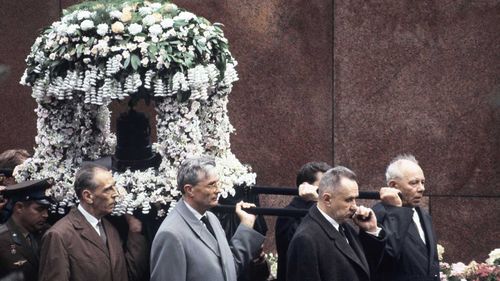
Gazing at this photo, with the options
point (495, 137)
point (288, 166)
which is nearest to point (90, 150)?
point (288, 166)

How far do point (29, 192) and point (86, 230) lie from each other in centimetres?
60

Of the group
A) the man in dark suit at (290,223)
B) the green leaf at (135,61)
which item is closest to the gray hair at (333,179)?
the man in dark suit at (290,223)

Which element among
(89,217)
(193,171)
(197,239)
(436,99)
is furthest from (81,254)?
(436,99)

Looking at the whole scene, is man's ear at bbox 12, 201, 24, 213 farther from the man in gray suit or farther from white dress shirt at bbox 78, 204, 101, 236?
the man in gray suit

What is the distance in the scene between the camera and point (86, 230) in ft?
25.3

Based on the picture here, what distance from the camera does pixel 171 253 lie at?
736 centimetres

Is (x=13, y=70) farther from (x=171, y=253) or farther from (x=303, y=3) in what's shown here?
(x=171, y=253)

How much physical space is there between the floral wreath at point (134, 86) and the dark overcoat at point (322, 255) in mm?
1170

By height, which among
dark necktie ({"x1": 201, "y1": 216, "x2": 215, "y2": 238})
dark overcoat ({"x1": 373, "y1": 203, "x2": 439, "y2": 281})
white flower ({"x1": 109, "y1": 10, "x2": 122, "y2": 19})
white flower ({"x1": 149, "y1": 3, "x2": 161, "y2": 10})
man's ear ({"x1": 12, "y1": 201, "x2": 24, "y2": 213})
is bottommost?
dark overcoat ({"x1": 373, "y1": 203, "x2": 439, "y2": 281})

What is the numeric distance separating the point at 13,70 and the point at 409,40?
3134mm

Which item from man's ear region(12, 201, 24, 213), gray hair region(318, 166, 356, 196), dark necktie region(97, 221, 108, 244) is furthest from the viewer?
man's ear region(12, 201, 24, 213)

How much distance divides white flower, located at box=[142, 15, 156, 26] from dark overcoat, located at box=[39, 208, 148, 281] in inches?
49.8

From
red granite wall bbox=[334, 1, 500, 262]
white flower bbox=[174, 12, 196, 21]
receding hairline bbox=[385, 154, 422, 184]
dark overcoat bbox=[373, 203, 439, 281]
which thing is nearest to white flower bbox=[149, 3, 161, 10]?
white flower bbox=[174, 12, 196, 21]

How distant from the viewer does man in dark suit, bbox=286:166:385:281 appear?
7.35 m
